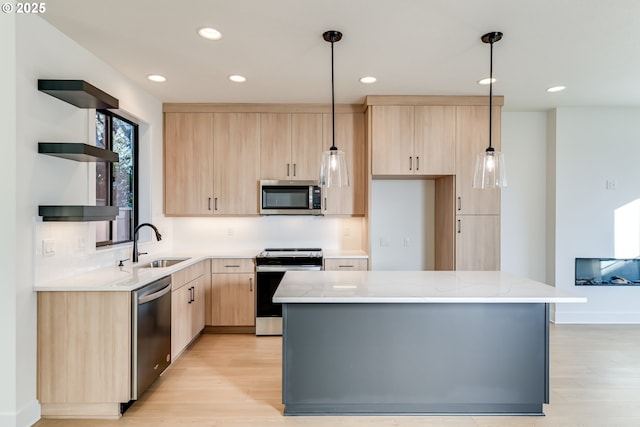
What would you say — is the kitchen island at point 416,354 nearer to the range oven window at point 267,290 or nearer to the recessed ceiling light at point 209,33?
the range oven window at point 267,290

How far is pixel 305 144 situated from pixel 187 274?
1949 mm

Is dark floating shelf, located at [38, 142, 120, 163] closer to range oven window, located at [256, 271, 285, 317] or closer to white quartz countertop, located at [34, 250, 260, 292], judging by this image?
white quartz countertop, located at [34, 250, 260, 292]

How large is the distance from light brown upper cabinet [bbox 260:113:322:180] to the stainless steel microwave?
0.11m

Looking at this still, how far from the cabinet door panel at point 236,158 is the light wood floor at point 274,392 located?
1622 mm

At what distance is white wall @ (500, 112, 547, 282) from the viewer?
173 inches

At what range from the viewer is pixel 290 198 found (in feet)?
13.6

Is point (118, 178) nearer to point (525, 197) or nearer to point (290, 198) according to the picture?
point (290, 198)

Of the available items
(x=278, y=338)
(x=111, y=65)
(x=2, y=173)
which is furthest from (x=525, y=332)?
(x=111, y=65)

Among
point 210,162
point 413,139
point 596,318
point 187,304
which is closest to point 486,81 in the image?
point 413,139

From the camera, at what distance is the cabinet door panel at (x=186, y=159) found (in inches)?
163

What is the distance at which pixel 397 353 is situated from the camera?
226cm

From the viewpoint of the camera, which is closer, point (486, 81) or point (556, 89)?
point (486, 81)

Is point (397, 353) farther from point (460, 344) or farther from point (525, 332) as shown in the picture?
point (525, 332)

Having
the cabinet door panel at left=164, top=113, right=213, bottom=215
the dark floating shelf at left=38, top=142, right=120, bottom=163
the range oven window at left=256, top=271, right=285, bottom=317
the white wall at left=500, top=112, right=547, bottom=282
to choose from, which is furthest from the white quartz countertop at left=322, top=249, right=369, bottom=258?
the dark floating shelf at left=38, top=142, right=120, bottom=163
